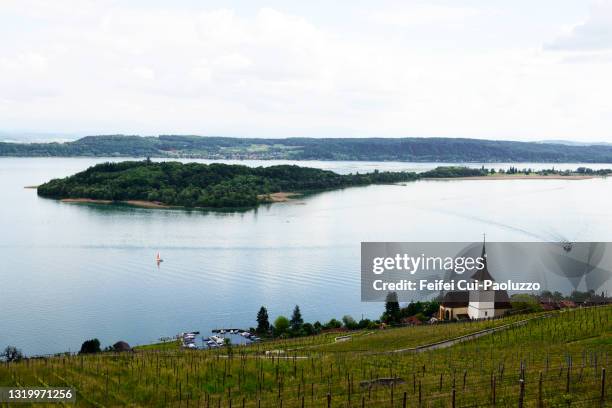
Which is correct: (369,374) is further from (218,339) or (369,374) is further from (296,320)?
(296,320)

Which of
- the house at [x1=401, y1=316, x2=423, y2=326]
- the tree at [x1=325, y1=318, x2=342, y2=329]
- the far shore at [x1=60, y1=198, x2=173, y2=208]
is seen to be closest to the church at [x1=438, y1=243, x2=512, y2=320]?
the house at [x1=401, y1=316, x2=423, y2=326]

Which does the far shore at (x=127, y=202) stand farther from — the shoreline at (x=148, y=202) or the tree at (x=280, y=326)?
the tree at (x=280, y=326)

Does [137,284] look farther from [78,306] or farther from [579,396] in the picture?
[579,396]

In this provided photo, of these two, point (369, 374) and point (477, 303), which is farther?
point (477, 303)

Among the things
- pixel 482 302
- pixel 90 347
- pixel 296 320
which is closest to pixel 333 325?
pixel 296 320

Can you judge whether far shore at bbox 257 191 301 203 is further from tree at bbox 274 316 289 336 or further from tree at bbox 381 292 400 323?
tree at bbox 274 316 289 336

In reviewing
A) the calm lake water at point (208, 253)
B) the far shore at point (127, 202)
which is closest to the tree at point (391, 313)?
the calm lake water at point (208, 253)

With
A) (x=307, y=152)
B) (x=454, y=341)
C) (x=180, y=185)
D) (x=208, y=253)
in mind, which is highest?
(x=307, y=152)
